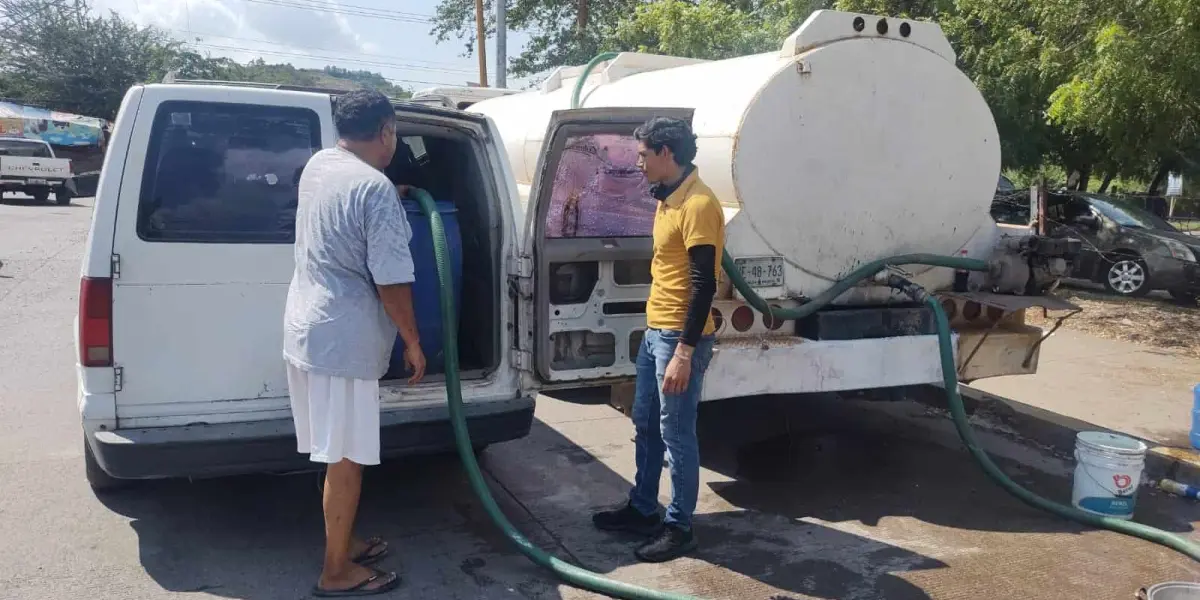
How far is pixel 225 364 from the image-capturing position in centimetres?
383

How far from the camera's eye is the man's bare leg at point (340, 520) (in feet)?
11.9

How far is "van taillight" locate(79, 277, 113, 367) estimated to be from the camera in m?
3.63

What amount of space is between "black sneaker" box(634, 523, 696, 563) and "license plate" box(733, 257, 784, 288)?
1344 millimetres

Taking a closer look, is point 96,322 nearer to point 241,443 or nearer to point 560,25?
point 241,443

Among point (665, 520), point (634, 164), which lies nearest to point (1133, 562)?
point (665, 520)

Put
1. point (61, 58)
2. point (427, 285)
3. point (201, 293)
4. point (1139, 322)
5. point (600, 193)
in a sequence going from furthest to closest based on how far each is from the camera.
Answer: point (61, 58) < point (1139, 322) < point (600, 193) < point (427, 285) < point (201, 293)

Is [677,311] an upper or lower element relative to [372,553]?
upper

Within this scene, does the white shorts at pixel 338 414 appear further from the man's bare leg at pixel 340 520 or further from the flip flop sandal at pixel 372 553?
the flip flop sandal at pixel 372 553

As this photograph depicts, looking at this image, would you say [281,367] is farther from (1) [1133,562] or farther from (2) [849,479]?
(1) [1133,562]

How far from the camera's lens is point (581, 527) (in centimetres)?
457

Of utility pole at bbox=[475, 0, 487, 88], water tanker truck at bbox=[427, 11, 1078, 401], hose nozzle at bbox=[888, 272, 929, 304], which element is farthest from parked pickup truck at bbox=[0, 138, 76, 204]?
hose nozzle at bbox=[888, 272, 929, 304]

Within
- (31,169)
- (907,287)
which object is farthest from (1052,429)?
(31,169)

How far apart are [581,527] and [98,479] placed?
2.40 m

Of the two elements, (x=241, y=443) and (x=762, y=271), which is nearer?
(x=241, y=443)
